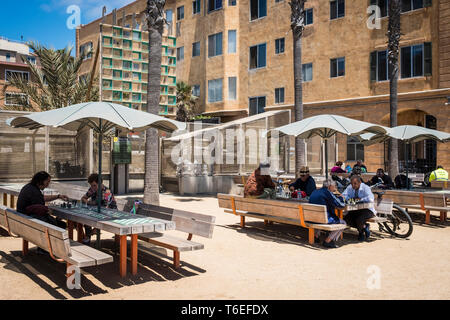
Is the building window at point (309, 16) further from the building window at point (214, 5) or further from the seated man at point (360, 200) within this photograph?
the seated man at point (360, 200)

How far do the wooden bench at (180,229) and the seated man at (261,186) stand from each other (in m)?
3.13

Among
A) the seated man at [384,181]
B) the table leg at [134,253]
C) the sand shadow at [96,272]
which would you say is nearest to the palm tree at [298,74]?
the seated man at [384,181]

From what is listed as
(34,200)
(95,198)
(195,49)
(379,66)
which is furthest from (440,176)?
(195,49)

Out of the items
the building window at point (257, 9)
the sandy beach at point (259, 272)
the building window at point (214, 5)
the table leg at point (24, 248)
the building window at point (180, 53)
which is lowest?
the sandy beach at point (259, 272)

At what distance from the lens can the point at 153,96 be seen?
12.8m

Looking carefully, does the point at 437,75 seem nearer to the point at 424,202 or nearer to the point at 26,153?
the point at 424,202

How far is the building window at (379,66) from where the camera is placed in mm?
23328

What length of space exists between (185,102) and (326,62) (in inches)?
492

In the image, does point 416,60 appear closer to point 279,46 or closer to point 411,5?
point 411,5

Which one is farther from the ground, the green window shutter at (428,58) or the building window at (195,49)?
the building window at (195,49)

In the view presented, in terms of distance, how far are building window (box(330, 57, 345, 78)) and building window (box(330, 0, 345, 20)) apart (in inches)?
103

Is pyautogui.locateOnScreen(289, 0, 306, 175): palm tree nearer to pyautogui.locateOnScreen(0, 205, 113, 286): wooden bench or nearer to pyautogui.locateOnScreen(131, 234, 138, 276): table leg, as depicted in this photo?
pyautogui.locateOnScreen(131, 234, 138, 276): table leg

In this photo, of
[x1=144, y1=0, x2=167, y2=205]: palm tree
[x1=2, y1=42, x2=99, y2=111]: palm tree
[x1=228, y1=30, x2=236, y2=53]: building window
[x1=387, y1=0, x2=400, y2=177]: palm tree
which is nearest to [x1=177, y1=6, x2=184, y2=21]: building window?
[x1=228, y1=30, x2=236, y2=53]: building window
